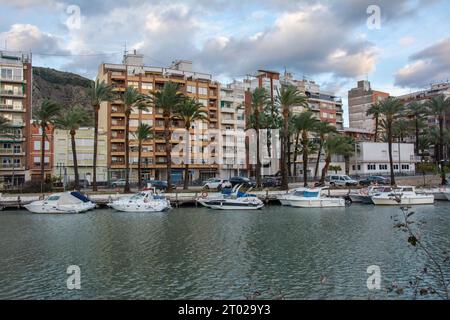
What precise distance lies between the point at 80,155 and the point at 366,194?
64058mm

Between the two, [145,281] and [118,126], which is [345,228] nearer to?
[145,281]

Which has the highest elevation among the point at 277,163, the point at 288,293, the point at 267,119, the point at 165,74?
the point at 165,74

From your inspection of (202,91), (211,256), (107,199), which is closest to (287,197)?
(107,199)

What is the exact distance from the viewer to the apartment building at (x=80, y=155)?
3784 inches

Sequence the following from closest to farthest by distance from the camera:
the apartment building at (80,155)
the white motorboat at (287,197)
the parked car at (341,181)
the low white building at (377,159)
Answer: the white motorboat at (287,197)
the parked car at (341,181)
the apartment building at (80,155)
the low white building at (377,159)

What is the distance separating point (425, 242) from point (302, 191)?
2811cm

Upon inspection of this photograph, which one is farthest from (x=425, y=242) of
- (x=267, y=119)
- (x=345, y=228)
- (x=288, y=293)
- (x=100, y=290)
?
(x=267, y=119)

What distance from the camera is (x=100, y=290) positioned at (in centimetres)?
1845

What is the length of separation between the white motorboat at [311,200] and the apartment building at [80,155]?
54.1 metres

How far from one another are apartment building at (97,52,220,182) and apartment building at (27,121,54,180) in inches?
511

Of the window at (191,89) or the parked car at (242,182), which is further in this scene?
the window at (191,89)

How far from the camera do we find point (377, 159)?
111562mm

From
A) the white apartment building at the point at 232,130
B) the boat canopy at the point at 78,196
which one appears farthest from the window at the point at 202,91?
the boat canopy at the point at 78,196

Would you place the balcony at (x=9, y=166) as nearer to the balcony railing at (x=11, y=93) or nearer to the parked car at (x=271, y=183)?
the balcony railing at (x=11, y=93)
